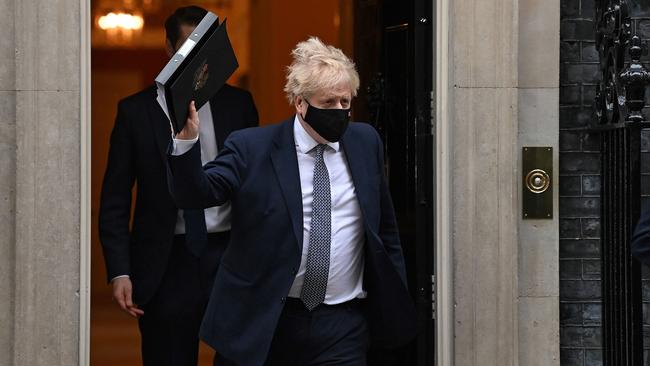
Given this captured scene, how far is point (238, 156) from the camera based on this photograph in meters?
4.39

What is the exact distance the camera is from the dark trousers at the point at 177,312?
18.5 ft

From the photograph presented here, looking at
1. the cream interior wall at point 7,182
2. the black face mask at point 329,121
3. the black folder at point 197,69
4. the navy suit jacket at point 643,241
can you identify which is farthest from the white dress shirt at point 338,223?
the cream interior wall at point 7,182

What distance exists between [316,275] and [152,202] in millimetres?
1582

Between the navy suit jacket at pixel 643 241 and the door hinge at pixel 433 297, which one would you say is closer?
the navy suit jacket at pixel 643 241

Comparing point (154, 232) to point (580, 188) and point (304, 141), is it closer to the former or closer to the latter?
point (304, 141)

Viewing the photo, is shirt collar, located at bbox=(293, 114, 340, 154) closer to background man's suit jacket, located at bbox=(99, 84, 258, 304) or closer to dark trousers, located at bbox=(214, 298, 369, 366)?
dark trousers, located at bbox=(214, 298, 369, 366)

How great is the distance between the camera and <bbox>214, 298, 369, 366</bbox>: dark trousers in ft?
14.3

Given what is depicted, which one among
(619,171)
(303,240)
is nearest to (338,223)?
(303,240)

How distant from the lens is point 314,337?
4344mm

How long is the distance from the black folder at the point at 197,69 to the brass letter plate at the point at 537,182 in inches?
76.1

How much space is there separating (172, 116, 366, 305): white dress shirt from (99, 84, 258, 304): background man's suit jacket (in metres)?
1.27

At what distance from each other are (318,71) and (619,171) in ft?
5.22

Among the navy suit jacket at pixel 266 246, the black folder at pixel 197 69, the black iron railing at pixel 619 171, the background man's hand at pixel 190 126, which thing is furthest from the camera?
the black iron railing at pixel 619 171

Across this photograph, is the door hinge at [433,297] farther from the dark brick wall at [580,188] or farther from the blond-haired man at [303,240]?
the blond-haired man at [303,240]
